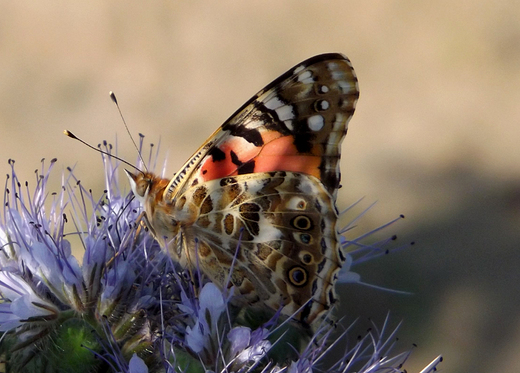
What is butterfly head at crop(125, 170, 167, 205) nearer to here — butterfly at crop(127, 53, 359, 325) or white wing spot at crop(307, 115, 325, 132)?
butterfly at crop(127, 53, 359, 325)

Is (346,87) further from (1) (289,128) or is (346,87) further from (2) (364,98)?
(2) (364,98)

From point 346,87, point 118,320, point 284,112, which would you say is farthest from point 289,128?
point 118,320

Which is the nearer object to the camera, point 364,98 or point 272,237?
point 272,237

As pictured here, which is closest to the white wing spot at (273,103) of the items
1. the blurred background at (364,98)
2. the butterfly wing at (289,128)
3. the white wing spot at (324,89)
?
the butterfly wing at (289,128)

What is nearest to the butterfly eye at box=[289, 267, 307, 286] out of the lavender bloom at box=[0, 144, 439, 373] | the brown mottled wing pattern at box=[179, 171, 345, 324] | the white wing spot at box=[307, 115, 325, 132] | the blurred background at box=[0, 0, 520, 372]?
the brown mottled wing pattern at box=[179, 171, 345, 324]

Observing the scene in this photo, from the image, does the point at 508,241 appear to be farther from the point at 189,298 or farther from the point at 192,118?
the point at 189,298

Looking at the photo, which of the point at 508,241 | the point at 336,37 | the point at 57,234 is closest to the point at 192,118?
the point at 336,37

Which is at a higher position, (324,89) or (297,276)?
(324,89)
